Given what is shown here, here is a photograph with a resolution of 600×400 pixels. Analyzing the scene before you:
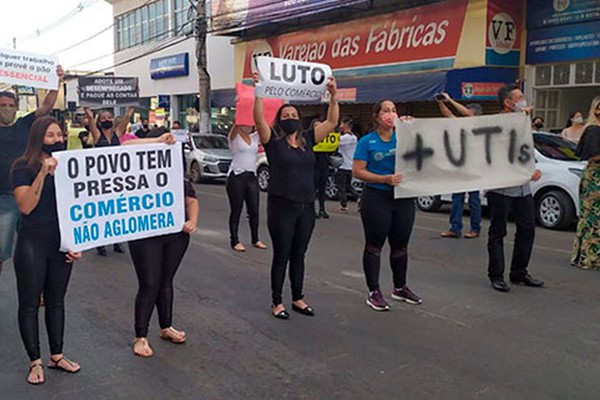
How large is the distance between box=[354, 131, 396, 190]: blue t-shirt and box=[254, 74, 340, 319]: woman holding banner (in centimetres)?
34

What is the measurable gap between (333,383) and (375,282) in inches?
66.4

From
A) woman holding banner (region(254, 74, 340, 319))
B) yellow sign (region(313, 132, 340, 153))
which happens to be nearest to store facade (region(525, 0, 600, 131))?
yellow sign (region(313, 132, 340, 153))

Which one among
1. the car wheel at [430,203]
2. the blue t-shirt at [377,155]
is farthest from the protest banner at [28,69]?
the car wheel at [430,203]

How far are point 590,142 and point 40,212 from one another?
5524 millimetres

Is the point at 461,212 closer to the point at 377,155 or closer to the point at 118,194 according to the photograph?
the point at 377,155

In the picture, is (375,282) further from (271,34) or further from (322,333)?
(271,34)

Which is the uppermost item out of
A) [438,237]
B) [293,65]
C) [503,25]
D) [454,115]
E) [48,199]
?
[503,25]

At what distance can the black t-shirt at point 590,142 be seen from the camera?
21.8 feet

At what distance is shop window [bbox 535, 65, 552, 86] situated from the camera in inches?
595

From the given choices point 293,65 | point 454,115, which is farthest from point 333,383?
point 454,115

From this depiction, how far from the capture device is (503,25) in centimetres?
1528

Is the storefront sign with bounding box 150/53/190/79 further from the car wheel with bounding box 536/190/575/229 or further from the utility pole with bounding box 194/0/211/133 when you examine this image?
the car wheel with bounding box 536/190/575/229

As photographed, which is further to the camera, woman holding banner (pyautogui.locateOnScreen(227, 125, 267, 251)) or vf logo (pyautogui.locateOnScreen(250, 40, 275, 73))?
vf logo (pyautogui.locateOnScreen(250, 40, 275, 73))

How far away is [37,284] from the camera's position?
396 centimetres
